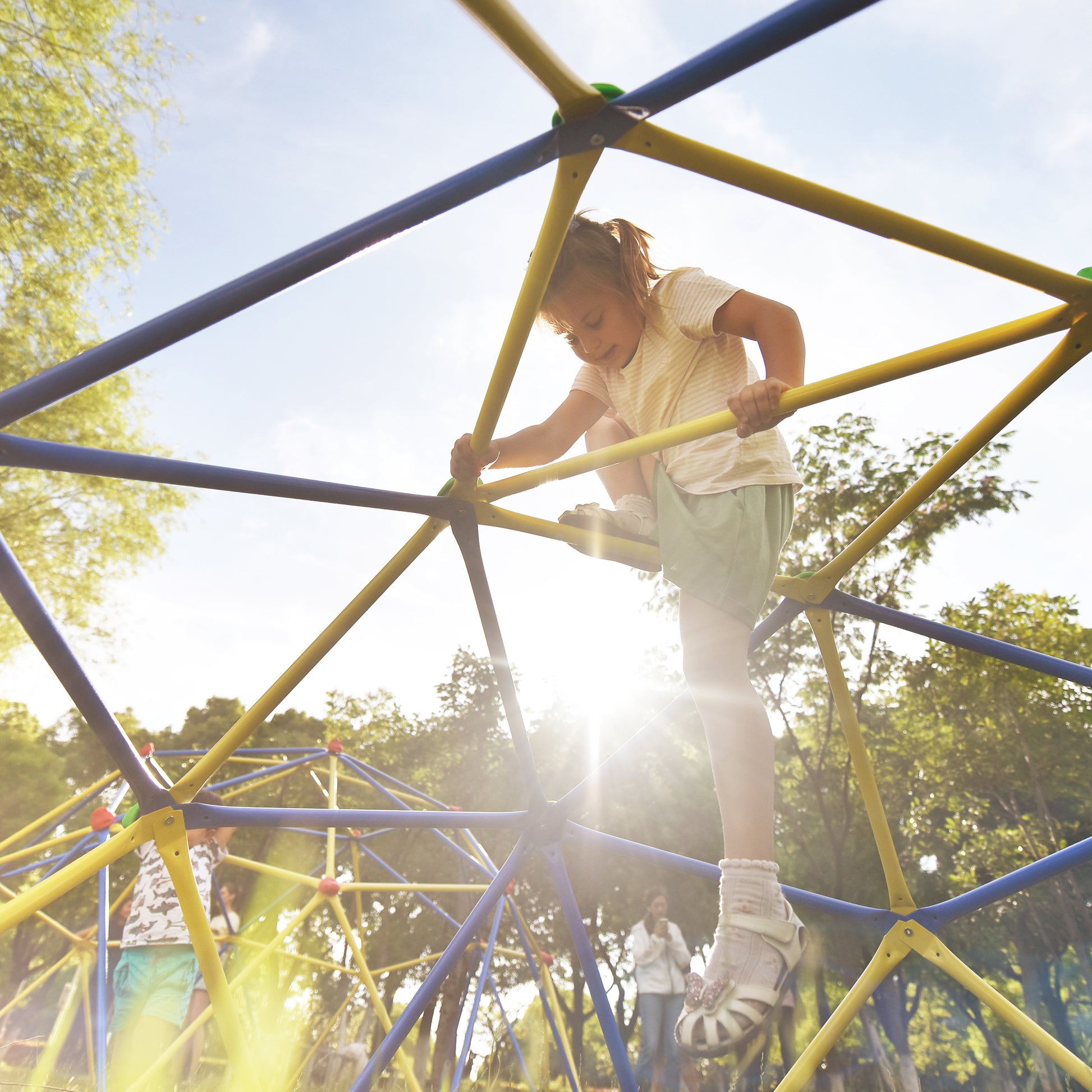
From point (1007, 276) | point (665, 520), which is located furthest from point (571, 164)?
point (665, 520)

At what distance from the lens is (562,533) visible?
82.4 inches

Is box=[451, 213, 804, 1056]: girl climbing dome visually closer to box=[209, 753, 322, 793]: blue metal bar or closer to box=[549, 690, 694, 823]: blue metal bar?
box=[549, 690, 694, 823]: blue metal bar

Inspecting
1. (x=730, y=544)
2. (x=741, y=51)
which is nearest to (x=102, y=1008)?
(x=730, y=544)

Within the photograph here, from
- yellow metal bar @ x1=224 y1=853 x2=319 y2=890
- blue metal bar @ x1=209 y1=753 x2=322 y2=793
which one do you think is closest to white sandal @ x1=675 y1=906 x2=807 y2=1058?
yellow metal bar @ x1=224 y1=853 x2=319 y2=890

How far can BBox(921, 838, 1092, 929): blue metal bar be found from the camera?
228 cm

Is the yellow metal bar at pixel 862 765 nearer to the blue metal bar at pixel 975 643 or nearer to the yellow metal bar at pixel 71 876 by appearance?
the blue metal bar at pixel 975 643

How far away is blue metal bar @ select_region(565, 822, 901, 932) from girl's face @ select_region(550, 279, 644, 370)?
1516mm

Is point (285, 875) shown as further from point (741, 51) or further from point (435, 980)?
point (741, 51)

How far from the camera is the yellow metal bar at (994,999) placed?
2.15 metres

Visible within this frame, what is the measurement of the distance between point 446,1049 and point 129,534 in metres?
6.94

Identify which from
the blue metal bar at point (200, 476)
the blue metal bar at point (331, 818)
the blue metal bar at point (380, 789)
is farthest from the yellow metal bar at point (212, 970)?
the blue metal bar at point (380, 789)

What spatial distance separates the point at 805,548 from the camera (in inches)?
361

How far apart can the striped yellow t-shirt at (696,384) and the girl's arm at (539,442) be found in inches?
8.0

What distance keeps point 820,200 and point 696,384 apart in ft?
2.50
